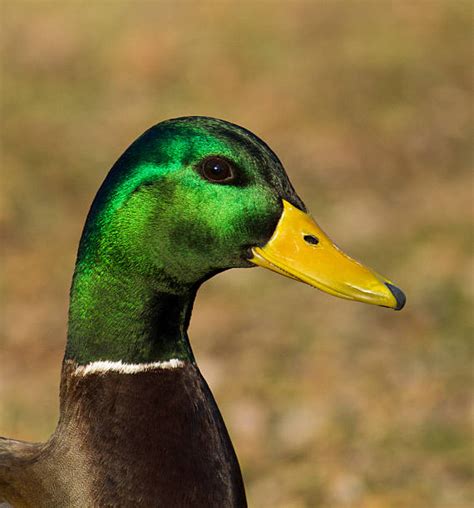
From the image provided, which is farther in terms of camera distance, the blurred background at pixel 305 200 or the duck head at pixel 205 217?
the blurred background at pixel 305 200

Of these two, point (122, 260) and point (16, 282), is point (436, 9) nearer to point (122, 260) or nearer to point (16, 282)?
point (16, 282)

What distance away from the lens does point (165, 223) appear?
2.46 meters

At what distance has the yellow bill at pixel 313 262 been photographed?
2445 millimetres

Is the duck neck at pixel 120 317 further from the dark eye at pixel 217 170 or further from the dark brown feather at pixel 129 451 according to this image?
the dark eye at pixel 217 170

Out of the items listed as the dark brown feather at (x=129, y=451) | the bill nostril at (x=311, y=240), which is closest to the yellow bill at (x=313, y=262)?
the bill nostril at (x=311, y=240)

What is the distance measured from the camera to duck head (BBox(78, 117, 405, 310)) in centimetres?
243

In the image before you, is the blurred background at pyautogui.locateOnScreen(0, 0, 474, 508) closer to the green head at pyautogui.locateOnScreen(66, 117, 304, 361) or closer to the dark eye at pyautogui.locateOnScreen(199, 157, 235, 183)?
the green head at pyautogui.locateOnScreen(66, 117, 304, 361)

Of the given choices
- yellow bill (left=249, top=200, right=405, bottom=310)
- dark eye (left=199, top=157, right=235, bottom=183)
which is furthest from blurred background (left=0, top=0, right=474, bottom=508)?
dark eye (left=199, top=157, right=235, bottom=183)

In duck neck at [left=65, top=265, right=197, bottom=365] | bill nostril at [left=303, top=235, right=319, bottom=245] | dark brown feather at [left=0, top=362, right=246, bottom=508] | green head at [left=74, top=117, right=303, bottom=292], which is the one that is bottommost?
dark brown feather at [left=0, top=362, right=246, bottom=508]

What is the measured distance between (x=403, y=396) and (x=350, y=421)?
0.29 meters

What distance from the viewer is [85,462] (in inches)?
96.3

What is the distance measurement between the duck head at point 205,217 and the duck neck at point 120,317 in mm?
29

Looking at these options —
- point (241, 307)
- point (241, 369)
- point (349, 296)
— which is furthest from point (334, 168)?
point (349, 296)

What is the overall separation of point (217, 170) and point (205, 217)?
106mm
